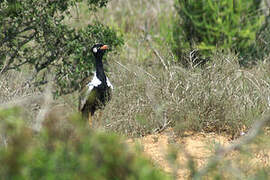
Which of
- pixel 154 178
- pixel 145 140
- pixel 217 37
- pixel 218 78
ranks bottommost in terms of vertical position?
pixel 154 178

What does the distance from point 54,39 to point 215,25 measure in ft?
10.6

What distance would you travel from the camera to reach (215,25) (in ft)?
32.7

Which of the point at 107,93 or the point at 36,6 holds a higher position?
the point at 36,6

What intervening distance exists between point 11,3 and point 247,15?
4443 millimetres

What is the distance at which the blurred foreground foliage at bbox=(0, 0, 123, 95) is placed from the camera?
7309mm

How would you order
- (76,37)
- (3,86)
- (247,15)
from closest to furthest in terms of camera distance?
(3,86) → (76,37) → (247,15)

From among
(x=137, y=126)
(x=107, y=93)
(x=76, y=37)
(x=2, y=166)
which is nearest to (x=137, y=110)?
(x=137, y=126)

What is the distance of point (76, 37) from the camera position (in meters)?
7.82

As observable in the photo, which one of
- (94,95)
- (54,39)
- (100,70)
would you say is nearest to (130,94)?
(94,95)

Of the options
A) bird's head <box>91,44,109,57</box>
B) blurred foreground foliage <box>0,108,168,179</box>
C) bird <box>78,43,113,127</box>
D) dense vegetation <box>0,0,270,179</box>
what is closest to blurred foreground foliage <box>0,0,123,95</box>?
dense vegetation <box>0,0,270,179</box>

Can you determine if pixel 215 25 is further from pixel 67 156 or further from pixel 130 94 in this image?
pixel 67 156

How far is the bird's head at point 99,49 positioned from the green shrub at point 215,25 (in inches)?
101

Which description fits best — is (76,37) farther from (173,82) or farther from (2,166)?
(2,166)

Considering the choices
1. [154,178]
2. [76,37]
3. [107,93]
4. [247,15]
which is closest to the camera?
[154,178]
